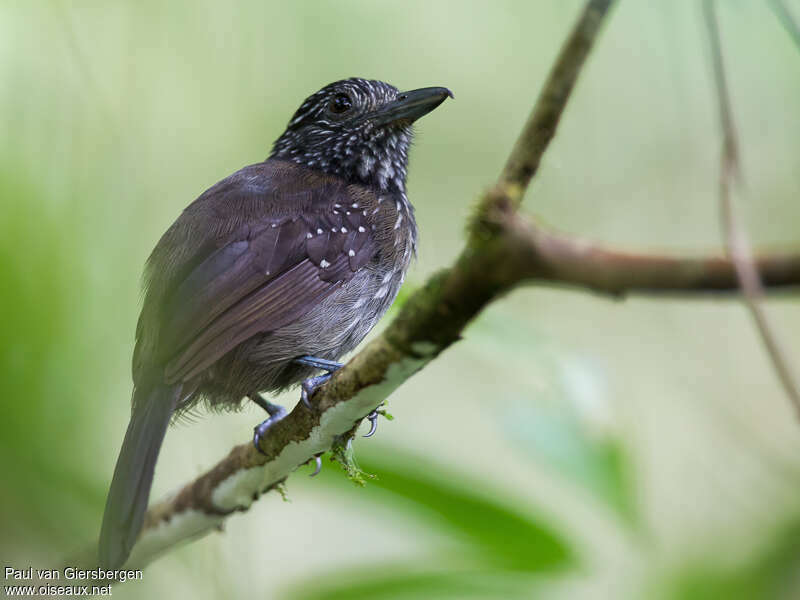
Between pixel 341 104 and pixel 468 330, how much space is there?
1.42m

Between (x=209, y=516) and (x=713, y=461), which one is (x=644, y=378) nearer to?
(x=713, y=461)

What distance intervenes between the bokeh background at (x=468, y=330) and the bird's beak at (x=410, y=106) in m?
0.58

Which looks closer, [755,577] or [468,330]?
[755,577]

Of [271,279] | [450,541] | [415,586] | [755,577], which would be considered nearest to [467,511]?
[450,541]

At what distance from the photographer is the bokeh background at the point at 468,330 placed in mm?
2736

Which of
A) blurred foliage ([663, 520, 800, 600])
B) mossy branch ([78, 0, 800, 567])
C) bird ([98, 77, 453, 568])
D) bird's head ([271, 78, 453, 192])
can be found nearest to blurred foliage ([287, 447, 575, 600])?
bird ([98, 77, 453, 568])

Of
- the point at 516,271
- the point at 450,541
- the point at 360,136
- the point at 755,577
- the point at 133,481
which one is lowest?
the point at 755,577

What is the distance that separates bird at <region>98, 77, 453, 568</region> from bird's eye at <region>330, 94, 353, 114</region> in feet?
0.05

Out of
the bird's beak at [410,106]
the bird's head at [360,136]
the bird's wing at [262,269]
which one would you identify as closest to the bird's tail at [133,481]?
the bird's wing at [262,269]

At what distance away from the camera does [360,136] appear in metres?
3.73

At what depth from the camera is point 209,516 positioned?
3.11m

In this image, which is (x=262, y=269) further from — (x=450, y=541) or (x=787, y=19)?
A: (x=787, y=19)

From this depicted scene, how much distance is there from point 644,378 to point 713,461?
98 cm

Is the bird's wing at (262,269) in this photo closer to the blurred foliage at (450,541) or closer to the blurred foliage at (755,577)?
the blurred foliage at (450,541)
